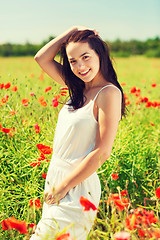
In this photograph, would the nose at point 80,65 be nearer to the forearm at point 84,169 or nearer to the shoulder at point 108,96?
the shoulder at point 108,96

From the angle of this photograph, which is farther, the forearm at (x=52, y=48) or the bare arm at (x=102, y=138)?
the forearm at (x=52, y=48)

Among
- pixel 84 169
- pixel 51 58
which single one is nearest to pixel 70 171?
pixel 84 169

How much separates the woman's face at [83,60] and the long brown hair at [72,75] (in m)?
0.03

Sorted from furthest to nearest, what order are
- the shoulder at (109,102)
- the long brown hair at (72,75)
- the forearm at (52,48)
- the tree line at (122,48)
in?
the tree line at (122,48), the forearm at (52,48), the long brown hair at (72,75), the shoulder at (109,102)

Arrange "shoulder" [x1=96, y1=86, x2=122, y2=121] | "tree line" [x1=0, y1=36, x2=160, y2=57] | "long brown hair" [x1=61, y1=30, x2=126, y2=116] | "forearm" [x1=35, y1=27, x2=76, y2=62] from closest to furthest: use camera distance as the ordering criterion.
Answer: "shoulder" [x1=96, y1=86, x2=122, y2=121] → "long brown hair" [x1=61, y1=30, x2=126, y2=116] → "forearm" [x1=35, y1=27, x2=76, y2=62] → "tree line" [x1=0, y1=36, x2=160, y2=57]

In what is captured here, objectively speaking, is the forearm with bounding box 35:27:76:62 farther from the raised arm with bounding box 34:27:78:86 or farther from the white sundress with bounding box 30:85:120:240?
the white sundress with bounding box 30:85:120:240

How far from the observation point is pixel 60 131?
63.4 inches

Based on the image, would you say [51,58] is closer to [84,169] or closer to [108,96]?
[108,96]

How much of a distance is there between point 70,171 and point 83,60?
1.88ft

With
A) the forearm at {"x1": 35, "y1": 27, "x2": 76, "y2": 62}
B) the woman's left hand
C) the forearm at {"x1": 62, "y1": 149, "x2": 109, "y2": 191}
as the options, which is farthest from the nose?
the woman's left hand

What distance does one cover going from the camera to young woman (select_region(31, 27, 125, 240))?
4.71 ft

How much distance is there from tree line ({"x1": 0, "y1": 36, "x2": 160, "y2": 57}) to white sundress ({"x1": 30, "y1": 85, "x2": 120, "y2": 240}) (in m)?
29.2

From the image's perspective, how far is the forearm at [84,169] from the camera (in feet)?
4.72

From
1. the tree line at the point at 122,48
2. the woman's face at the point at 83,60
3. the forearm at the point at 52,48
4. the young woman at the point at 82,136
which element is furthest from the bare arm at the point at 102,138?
the tree line at the point at 122,48
